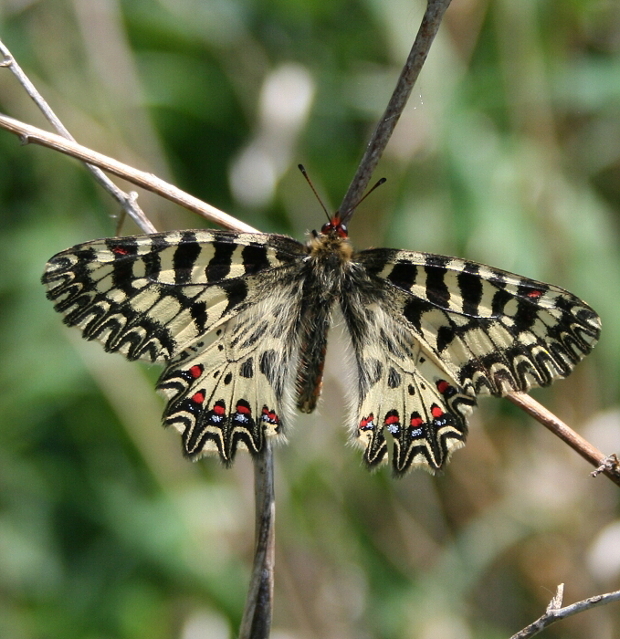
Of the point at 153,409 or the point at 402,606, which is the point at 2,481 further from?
the point at 402,606

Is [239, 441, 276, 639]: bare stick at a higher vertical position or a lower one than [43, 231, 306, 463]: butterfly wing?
lower

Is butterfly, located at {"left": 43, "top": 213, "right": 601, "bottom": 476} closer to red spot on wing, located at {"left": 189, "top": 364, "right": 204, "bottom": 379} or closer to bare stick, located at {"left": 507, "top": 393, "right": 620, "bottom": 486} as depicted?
red spot on wing, located at {"left": 189, "top": 364, "right": 204, "bottom": 379}

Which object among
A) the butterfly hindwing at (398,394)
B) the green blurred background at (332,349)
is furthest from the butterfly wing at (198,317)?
the green blurred background at (332,349)

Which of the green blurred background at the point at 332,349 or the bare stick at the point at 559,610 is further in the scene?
the green blurred background at the point at 332,349

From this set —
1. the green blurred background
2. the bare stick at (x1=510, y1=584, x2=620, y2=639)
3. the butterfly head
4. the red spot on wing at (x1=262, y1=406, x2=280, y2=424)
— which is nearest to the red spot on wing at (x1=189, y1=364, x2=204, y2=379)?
the red spot on wing at (x1=262, y1=406, x2=280, y2=424)

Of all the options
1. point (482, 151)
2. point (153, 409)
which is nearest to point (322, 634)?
point (153, 409)

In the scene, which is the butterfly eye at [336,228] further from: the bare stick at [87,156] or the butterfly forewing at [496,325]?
the bare stick at [87,156]
